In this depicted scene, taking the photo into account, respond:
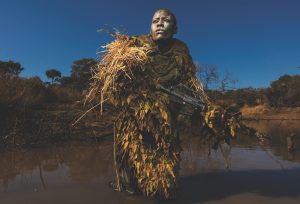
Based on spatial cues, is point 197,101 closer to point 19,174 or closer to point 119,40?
point 119,40

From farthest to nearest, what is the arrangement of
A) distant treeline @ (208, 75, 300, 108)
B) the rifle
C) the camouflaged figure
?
distant treeline @ (208, 75, 300, 108)
the rifle
the camouflaged figure

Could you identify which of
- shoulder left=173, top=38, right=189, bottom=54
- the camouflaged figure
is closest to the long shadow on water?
the camouflaged figure

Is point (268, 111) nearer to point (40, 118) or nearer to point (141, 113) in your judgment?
point (40, 118)

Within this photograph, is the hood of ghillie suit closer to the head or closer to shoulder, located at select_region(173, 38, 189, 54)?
shoulder, located at select_region(173, 38, 189, 54)

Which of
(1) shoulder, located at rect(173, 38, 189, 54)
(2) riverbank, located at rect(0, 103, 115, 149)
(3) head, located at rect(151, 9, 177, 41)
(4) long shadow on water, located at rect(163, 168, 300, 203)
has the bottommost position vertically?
(4) long shadow on water, located at rect(163, 168, 300, 203)

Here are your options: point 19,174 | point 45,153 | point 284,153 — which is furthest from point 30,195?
point 284,153

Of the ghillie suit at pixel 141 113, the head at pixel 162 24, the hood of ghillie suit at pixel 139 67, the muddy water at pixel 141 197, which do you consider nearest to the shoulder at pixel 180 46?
the hood of ghillie suit at pixel 139 67

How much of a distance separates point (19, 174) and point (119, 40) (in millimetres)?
3360

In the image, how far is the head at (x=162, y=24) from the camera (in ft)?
17.8

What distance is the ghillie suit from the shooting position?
485 centimetres

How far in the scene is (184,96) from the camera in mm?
5309

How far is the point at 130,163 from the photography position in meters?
5.17

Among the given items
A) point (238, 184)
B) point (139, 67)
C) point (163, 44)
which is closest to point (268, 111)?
point (238, 184)

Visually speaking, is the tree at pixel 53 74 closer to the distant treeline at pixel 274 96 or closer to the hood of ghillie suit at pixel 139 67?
the distant treeline at pixel 274 96
